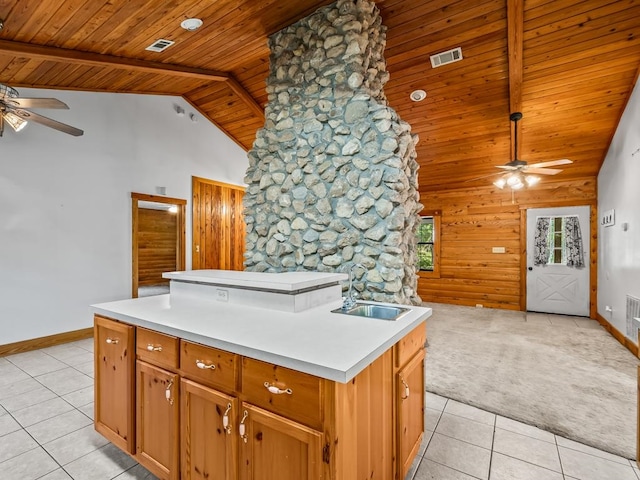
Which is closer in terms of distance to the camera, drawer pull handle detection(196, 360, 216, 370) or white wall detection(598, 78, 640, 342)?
drawer pull handle detection(196, 360, 216, 370)

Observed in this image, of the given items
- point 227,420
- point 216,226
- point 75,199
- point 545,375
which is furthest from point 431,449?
point 216,226

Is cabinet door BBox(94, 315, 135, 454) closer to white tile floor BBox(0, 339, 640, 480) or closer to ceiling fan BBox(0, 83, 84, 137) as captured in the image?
white tile floor BBox(0, 339, 640, 480)

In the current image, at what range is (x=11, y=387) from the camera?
9.68 feet

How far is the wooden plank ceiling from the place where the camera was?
284 centimetres

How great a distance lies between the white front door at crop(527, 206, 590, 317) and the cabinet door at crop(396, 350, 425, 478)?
5429mm

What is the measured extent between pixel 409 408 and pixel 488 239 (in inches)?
225

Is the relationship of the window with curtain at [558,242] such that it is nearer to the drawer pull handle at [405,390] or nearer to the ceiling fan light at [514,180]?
the ceiling fan light at [514,180]

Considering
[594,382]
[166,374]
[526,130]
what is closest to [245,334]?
[166,374]

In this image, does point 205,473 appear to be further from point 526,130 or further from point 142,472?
point 526,130

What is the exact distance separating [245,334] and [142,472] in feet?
4.08

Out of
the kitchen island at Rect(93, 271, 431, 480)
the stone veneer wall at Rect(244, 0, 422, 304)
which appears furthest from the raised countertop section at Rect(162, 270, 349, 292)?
the stone veneer wall at Rect(244, 0, 422, 304)

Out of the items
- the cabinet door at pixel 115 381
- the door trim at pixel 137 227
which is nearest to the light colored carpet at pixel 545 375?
the cabinet door at pixel 115 381

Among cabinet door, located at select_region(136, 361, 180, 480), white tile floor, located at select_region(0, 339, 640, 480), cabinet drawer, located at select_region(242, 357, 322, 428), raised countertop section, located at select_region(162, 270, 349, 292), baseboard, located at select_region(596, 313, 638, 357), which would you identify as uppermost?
raised countertop section, located at select_region(162, 270, 349, 292)

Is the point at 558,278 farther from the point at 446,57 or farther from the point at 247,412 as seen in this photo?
the point at 247,412
